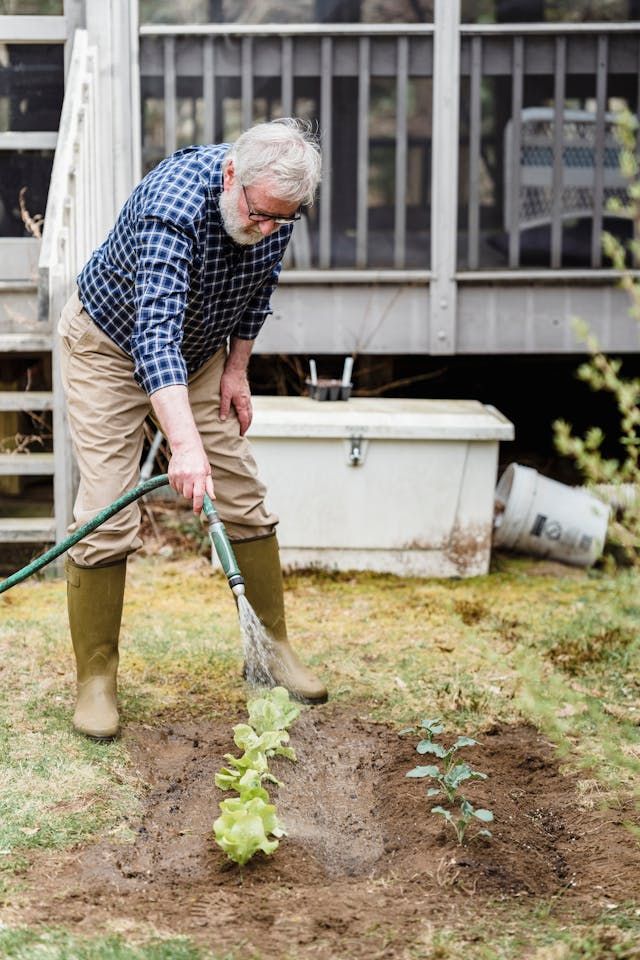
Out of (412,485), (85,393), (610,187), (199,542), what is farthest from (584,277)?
(85,393)

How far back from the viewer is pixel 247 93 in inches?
235

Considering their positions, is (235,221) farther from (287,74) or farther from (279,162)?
(287,74)

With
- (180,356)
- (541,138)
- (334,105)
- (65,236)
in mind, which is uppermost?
(334,105)

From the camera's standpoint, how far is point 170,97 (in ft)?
19.6

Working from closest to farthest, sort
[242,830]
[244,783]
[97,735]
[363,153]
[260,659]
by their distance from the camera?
1. [242,830]
2. [244,783]
3. [97,735]
4. [260,659]
5. [363,153]

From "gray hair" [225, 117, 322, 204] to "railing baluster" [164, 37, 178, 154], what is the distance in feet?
9.83

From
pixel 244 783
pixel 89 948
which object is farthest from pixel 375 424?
pixel 89 948

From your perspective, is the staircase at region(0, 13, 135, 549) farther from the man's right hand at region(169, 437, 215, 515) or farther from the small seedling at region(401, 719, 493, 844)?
the small seedling at region(401, 719, 493, 844)

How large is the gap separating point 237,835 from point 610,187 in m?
4.49

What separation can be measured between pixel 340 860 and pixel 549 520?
2916 mm

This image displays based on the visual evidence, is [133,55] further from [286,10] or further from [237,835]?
[237,835]

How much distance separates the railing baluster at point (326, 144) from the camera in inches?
233

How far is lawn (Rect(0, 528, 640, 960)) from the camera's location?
246cm

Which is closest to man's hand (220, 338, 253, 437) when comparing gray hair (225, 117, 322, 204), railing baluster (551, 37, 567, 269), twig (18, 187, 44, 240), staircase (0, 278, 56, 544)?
gray hair (225, 117, 322, 204)
